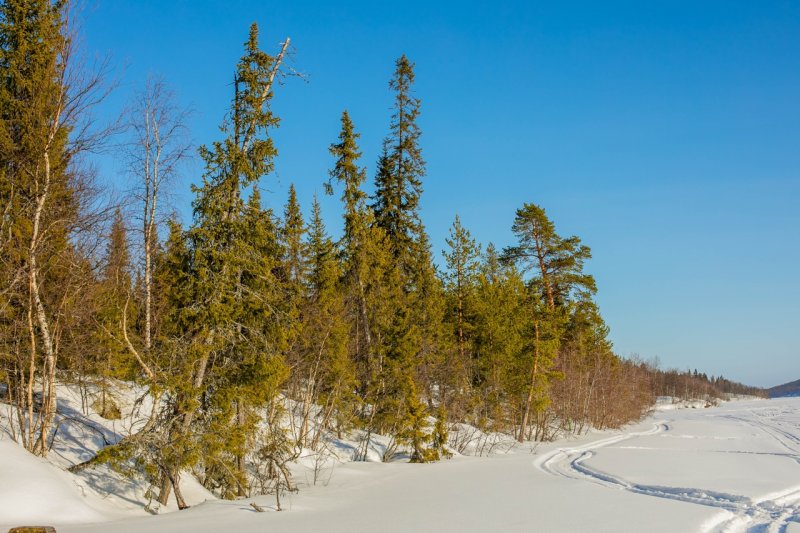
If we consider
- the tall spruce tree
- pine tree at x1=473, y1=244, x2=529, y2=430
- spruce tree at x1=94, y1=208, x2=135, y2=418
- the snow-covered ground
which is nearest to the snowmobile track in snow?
the snow-covered ground

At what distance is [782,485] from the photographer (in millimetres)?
13570

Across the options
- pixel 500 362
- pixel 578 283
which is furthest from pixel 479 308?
pixel 578 283

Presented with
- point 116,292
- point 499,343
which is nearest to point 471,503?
point 116,292

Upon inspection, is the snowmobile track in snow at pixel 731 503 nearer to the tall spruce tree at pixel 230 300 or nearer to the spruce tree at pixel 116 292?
the tall spruce tree at pixel 230 300

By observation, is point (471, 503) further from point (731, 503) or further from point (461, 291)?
point (461, 291)

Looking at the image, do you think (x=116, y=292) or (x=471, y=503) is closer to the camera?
(x=471, y=503)

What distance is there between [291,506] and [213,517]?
1.78m

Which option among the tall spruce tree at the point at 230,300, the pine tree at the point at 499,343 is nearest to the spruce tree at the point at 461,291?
the pine tree at the point at 499,343

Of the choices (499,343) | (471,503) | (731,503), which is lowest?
(471,503)

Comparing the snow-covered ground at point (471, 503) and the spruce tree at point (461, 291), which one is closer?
the snow-covered ground at point (471, 503)

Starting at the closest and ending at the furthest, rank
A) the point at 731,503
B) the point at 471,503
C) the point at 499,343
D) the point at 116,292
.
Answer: the point at 731,503 < the point at 471,503 < the point at 116,292 < the point at 499,343

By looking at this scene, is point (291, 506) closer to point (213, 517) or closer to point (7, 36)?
point (213, 517)

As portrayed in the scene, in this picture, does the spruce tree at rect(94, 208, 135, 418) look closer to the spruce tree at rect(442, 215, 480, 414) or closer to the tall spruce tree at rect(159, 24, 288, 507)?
the tall spruce tree at rect(159, 24, 288, 507)

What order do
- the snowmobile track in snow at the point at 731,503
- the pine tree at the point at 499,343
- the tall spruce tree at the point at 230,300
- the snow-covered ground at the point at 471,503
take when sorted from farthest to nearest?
the pine tree at the point at 499,343 < the tall spruce tree at the point at 230,300 < the snowmobile track in snow at the point at 731,503 < the snow-covered ground at the point at 471,503
